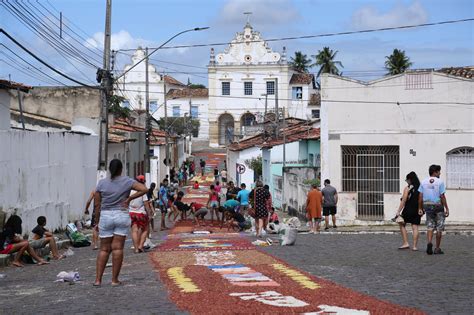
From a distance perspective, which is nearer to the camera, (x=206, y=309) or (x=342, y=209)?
(x=206, y=309)

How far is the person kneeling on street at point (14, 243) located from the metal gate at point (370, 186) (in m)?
15.4

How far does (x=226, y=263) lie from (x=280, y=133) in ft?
154

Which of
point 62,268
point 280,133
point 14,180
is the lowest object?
point 62,268

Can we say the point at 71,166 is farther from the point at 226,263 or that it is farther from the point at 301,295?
the point at 301,295

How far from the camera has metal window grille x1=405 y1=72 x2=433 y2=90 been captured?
3052cm

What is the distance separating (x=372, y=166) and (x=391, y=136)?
122 cm

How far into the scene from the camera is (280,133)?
6172cm

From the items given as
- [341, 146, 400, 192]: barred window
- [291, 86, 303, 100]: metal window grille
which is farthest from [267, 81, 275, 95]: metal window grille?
[341, 146, 400, 192]: barred window

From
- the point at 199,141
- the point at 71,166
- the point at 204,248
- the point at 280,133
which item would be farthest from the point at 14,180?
the point at 199,141

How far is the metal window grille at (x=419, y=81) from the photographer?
1201 inches

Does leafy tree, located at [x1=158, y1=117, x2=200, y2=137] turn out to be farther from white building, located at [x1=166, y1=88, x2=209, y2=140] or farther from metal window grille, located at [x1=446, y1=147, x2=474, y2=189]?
metal window grille, located at [x1=446, y1=147, x2=474, y2=189]

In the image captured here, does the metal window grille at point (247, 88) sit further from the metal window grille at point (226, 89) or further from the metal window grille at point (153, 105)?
the metal window grille at point (153, 105)

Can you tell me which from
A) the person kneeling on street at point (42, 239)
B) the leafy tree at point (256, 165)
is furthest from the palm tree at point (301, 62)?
the person kneeling on street at point (42, 239)

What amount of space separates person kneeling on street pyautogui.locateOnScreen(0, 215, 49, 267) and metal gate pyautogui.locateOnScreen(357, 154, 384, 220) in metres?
15.4
